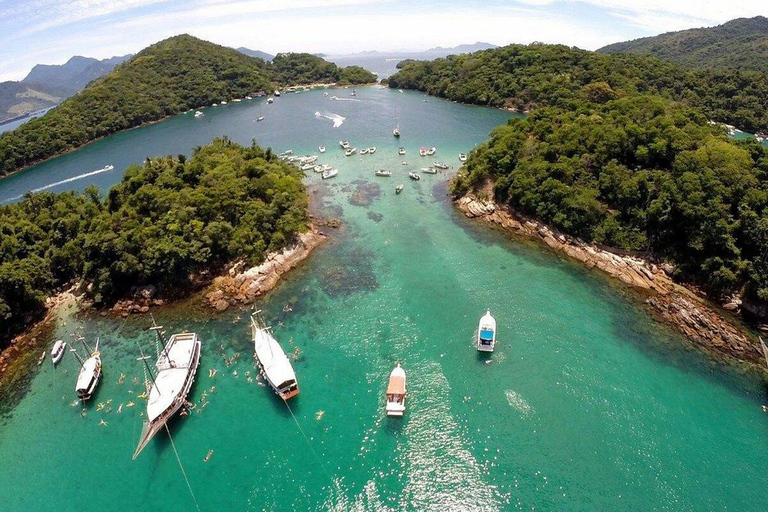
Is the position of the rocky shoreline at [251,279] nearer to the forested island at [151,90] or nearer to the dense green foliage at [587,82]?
the forested island at [151,90]

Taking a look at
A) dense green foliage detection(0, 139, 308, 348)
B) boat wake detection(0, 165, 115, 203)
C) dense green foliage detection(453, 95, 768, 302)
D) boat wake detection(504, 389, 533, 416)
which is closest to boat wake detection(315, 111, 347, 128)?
dense green foliage detection(453, 95, 768, 302)

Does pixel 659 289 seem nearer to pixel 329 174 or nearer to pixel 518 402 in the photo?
pixel 518 402

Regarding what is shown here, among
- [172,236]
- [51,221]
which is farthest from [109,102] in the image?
[172,236]

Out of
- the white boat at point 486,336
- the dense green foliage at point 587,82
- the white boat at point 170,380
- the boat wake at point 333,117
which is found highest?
the dense green foliage at point 587,82

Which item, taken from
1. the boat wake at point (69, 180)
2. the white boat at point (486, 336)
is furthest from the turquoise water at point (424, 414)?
the boat wake at point (69, 180)

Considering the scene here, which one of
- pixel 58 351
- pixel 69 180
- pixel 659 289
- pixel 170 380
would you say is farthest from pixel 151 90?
pixel 659 289
